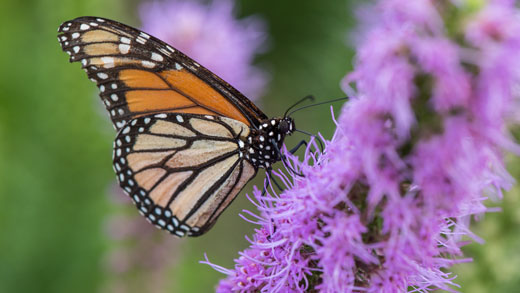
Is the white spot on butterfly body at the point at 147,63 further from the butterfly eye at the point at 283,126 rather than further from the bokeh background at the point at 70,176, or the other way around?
the bokeh background at the point at 70,176

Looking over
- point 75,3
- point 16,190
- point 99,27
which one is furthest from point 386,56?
point 16,190

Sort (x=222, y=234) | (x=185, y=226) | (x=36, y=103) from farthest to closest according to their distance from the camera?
(x=222, y=234) → (x=36, y=103) → (x=185, y=226)

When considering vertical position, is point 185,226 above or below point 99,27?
below

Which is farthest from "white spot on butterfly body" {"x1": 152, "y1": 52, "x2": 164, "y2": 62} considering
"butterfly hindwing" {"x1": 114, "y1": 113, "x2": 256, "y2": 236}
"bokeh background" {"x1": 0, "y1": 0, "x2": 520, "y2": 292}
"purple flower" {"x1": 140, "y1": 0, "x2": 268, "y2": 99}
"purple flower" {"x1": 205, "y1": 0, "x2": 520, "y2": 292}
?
"purple flower" {"x1": 140, "y1": 0, "x2": 268, "y2": 99}

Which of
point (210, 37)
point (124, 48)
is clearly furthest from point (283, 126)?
point (210, 37)

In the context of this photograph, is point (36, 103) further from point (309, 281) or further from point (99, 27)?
point (309, 281)

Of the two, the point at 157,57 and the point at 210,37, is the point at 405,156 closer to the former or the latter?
the point at 157,57
